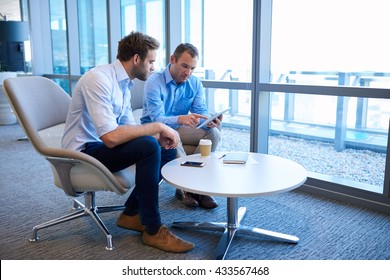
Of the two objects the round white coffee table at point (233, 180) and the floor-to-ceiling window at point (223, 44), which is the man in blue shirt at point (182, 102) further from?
the floor-to-ceiling window at point (223, 44)

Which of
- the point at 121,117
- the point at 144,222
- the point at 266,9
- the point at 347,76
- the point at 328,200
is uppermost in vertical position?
the point at 266,9

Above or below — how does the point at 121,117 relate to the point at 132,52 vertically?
below

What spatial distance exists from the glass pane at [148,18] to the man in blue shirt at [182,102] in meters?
1.40

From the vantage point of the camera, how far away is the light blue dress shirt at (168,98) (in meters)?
2.47

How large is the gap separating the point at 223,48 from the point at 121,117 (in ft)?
6.48

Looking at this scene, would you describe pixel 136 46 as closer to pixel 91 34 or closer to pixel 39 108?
pixel 39 108

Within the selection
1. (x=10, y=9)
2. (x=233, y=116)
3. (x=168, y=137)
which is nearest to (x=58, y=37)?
(x=10, y=9)

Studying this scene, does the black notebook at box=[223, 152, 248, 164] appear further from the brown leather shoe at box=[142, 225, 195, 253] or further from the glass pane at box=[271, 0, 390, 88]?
the glass pane at box=[271, 0, 390, 88]

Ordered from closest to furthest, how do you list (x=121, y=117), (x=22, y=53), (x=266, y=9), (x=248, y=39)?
(x=121, y=117)
(x=266, y=9)
(x=248, y=39)
(x=22, y=53)

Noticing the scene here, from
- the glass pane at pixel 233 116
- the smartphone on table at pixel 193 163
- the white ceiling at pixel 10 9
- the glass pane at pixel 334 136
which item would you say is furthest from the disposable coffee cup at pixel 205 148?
the white ceiling at pixel 10 9

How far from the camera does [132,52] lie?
196 cm

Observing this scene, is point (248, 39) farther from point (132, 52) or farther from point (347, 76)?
point (132, 52)

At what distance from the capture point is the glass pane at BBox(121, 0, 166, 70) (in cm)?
401
